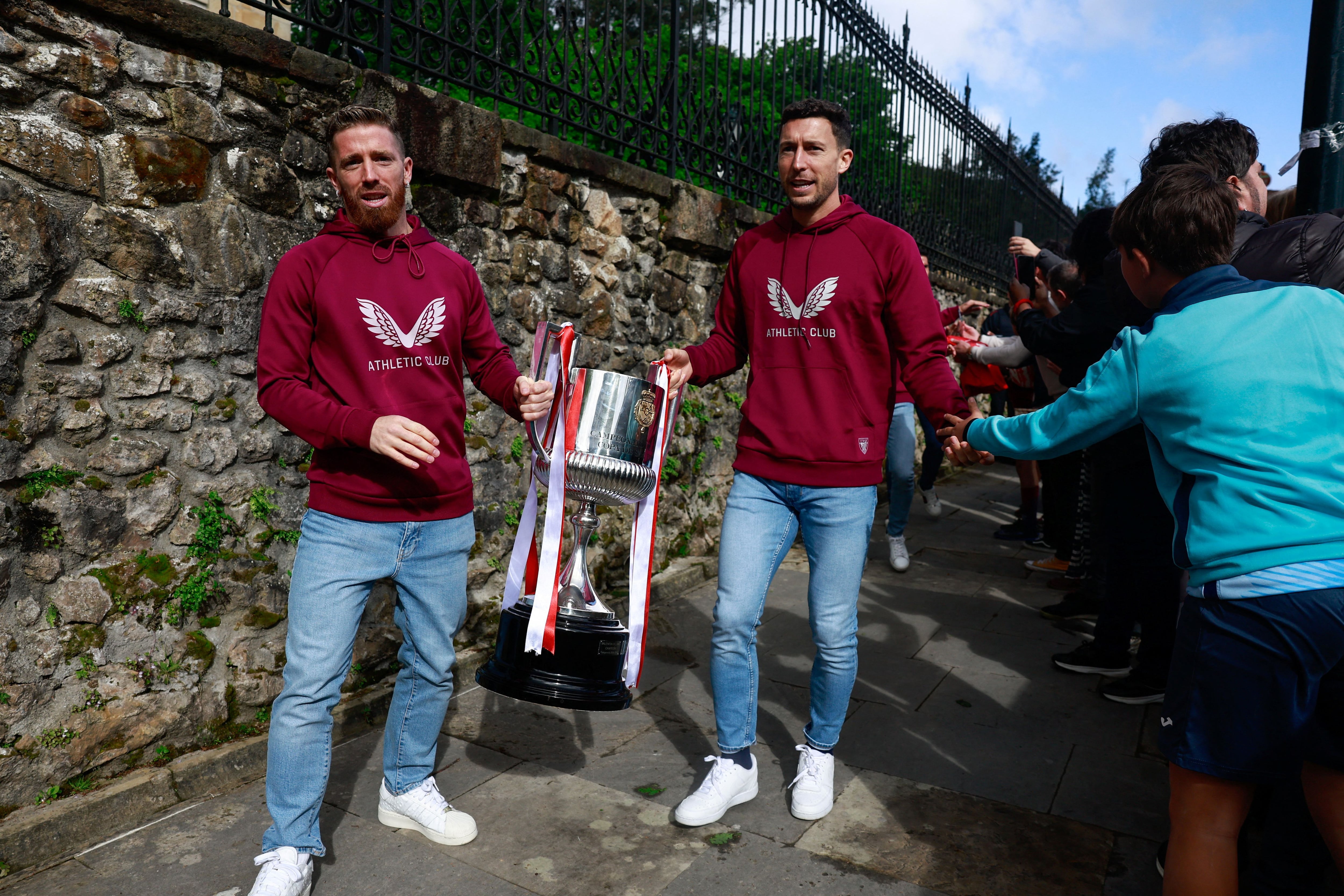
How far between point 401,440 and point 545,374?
0.57 metres

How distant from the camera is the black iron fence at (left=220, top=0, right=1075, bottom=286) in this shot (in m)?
3.79

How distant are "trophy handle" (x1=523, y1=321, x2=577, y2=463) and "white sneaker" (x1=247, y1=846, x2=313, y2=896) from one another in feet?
3.78

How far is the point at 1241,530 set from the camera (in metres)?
1.77

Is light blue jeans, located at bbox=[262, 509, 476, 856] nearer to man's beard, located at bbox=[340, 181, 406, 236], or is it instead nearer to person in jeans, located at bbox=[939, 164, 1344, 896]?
man's beard, located at bbox=[340, 181, 406, 236]

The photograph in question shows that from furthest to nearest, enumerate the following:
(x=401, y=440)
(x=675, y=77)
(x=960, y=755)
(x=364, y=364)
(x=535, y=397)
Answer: (x=675, y=77)
(x=960, y=755)
(x=535, y=397)
(x=364, y=364)
(x=401, y=440)

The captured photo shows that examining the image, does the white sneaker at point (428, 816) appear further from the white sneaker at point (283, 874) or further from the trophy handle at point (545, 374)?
the trophy handle at point (545, 374)

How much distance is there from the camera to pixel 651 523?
2.71 meters

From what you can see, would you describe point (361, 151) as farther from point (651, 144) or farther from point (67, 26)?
point (651, 144)

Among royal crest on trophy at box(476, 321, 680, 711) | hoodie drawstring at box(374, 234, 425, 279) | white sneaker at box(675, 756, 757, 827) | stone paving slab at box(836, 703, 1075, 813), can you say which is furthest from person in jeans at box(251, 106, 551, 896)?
stone paving slab at box(836, 703, 1075, 813)

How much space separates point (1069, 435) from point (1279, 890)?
1210 mm

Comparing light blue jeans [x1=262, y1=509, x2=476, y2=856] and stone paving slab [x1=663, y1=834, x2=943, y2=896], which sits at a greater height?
light blue jeans [x1=262, y1=509, x2=476, y2=856]

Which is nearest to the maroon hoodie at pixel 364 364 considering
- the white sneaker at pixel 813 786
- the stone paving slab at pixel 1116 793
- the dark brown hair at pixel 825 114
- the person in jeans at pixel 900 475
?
the dark brown hair at pixel 825 114

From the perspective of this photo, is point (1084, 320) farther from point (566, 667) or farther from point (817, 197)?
point (566, 667)

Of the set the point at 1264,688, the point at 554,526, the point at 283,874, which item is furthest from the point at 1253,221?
the point at 283,874
